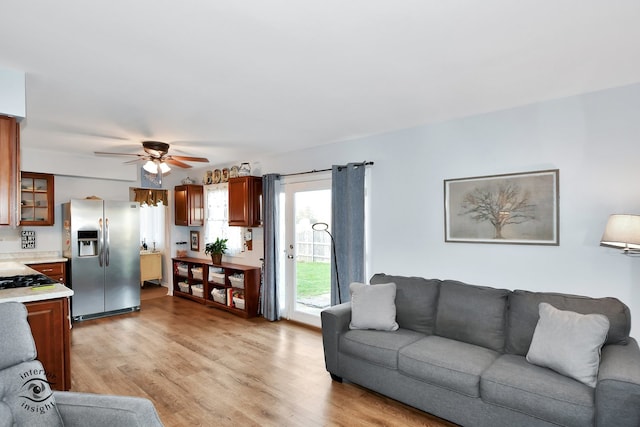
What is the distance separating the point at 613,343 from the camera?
2414 millimetres

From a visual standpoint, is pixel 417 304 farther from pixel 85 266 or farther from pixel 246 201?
pixel 85 266

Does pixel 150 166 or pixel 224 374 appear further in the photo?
pixel 150 166

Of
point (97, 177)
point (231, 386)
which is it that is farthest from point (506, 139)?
point (97, 177)

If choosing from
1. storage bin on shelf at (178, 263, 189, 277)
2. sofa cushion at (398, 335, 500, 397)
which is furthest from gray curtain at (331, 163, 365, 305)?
storage bin on shelf at (178, 263, 189, 277)

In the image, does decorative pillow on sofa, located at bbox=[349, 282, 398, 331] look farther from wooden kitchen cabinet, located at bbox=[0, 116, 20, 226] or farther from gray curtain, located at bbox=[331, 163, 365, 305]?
wooden kitchen cabinet, located at bbox=[0, 116, 20, 226]

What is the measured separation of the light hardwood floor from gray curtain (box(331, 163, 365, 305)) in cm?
84

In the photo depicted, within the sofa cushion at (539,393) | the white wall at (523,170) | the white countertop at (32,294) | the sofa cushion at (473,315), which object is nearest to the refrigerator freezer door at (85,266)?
the white countertop at (32,294)

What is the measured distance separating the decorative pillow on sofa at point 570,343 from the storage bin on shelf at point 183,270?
577 cm

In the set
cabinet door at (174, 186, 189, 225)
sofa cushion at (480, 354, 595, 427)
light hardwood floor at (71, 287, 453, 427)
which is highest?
cabinet door at (174, 186, 189, 225)

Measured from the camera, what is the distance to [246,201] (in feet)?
17.6

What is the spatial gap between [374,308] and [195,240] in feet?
15.6

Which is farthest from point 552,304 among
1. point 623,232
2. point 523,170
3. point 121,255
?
point 121,255

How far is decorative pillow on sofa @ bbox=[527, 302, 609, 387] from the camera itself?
2.15 meters

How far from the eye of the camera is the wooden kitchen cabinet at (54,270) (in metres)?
4.93
